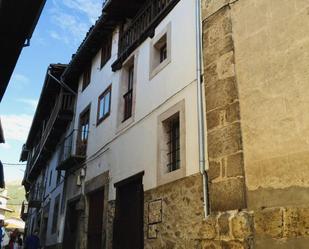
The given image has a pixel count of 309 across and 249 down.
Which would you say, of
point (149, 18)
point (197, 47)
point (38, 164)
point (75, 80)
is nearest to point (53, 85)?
point (75, 80)

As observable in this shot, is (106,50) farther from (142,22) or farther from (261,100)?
(261,100)

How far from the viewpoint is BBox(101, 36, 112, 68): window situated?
44.3ft

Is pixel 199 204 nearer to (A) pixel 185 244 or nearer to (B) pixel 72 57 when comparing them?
(A) pixel 185 244

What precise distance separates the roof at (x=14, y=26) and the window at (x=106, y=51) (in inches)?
316

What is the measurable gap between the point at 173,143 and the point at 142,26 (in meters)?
3.95

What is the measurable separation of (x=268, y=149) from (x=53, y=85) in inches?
586

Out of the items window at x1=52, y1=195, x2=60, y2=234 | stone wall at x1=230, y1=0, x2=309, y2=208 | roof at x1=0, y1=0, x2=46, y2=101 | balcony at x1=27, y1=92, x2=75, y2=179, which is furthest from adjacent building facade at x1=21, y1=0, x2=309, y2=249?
roof at x1=0, y1=0, x2=46, y2=101

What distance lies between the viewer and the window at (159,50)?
9.30 metres

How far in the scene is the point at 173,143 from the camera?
8.41 meters

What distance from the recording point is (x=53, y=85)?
18750mm

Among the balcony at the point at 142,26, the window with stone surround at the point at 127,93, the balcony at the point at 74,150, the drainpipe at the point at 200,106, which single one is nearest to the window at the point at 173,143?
the drainpipe at the point at 200,106

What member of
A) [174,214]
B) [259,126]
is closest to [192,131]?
[174,214]

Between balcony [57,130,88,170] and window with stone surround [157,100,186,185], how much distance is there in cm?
562

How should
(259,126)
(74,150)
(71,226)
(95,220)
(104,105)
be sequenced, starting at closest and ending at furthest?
(259,126) < (95,220) < (104,105) < (71,226) < (74,150)
